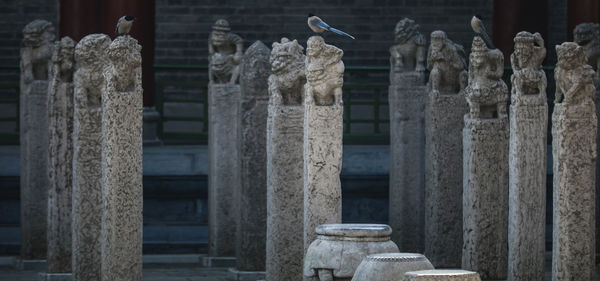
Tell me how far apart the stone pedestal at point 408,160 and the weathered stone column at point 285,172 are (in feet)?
6.58

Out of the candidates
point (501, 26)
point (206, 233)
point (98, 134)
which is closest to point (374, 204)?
point (206, 233)

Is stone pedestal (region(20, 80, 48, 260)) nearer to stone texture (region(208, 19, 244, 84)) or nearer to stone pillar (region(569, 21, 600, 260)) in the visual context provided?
stone texture (region(208, 19, 244, 84))

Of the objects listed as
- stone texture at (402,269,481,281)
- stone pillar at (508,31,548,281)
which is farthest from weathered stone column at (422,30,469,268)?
stone texture at (402,269,481,281)

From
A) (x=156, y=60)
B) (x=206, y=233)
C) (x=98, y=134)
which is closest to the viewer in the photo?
(x=98, y=134)

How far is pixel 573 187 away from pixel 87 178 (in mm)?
3502

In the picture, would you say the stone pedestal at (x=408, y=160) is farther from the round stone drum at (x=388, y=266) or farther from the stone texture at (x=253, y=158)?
the round stone drum at (x=388, y=266)

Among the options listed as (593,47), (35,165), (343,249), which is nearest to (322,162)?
(343,249)

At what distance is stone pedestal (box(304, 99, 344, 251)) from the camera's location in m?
11.8

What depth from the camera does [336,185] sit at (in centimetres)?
1185

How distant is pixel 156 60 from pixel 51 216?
8.49 m

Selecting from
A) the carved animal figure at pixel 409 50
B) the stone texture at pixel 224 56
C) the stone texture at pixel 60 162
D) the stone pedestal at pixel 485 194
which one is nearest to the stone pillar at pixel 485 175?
the stone pedestal at pixel 485 194

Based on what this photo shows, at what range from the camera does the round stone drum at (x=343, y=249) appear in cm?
1116

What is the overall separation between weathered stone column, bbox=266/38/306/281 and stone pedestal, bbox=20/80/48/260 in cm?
259

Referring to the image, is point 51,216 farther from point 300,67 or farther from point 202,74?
point 202,74
